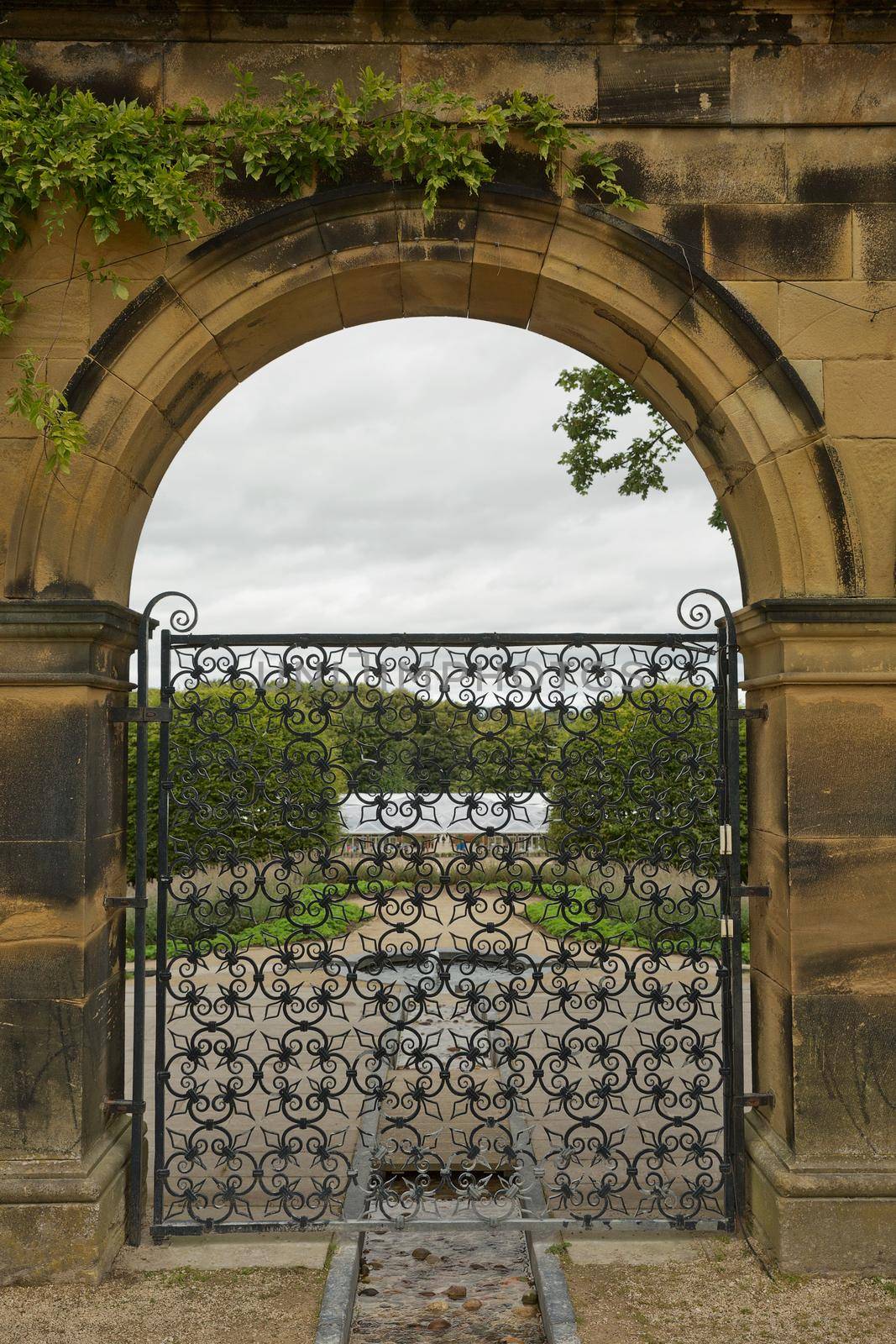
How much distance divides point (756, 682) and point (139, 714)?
2.64 metres

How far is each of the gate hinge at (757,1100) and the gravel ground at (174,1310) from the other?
73.1 inches

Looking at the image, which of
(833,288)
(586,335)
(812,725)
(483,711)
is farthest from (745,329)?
(483,711)

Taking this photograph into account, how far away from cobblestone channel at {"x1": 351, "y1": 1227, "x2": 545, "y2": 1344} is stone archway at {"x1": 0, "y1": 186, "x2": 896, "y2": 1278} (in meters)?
1.05

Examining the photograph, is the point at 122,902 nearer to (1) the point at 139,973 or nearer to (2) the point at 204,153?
(1) the point at 139,973

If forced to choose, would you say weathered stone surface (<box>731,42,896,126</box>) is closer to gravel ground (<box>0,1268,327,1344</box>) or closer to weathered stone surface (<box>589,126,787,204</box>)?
weathered stone surface (<box>589,126,787,204</box>)

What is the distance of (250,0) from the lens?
4.21m

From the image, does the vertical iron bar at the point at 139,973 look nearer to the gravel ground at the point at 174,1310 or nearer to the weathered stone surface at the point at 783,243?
the gravel ground at the point at 174,1310

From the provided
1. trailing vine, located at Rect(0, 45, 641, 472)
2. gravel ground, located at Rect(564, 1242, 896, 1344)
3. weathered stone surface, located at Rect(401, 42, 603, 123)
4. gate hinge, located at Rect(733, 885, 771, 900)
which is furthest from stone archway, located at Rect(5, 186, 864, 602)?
gravel ground, located at Rect(564, 1242, 896, 1344)

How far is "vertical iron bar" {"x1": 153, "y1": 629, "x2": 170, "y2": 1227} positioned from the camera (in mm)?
4363

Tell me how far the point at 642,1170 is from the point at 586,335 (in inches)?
163

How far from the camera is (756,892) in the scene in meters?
4.42

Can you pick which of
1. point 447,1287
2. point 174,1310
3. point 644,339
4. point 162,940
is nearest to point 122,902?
point 162,940

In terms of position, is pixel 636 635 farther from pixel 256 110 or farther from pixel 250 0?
pixel 250 0

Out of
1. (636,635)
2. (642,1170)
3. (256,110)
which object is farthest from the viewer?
(642,1170)
